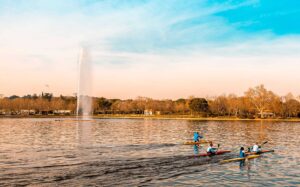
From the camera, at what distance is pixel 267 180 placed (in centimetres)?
2706

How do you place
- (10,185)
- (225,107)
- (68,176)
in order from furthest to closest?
(225,107) < (68,176) < (10,185)

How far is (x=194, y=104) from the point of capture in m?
164

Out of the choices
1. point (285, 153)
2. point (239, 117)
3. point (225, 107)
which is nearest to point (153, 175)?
point (285, 153)

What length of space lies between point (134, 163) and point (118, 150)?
390 inches

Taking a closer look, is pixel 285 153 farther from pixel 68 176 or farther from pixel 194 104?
pixel 194 104

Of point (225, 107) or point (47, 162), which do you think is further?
point (225, 107)

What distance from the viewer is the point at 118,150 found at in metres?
41.8

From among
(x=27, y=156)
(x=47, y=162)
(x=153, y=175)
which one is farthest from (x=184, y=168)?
(x=27, y=156)

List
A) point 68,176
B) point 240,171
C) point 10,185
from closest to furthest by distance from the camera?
point 10,185, point 68,176, point 240,171

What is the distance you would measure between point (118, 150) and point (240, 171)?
656 inches

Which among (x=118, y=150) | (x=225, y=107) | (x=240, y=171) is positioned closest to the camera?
(x=240, y=171)

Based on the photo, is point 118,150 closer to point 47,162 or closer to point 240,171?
point 47,162

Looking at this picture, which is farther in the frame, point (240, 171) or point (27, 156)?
point (27, 156)

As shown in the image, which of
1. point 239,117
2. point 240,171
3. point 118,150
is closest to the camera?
point 240,171
